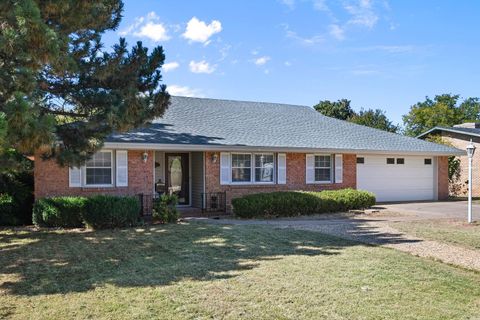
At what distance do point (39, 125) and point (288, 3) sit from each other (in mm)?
10282

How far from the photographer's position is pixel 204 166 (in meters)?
16.9

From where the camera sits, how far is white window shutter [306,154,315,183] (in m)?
18.9

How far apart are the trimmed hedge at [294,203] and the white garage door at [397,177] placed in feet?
12.5

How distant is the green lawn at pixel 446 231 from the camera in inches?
408

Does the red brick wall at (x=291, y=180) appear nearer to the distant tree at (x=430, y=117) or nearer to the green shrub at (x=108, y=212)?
the green shrub at (x=108, y=212)

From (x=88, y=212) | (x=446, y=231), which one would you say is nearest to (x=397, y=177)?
(x=446, y=231)

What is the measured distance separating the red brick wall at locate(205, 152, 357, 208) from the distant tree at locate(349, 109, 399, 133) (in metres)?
25.8

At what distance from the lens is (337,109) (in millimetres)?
50000

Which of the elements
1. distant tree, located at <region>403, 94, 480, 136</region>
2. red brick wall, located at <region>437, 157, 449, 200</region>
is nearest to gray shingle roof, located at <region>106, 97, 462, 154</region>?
red brick wall, located at <region>437, 157, 449, 200</region>

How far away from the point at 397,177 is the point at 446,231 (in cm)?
1029

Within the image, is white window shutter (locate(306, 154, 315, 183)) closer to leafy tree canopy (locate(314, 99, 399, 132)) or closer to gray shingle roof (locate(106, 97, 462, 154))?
gray shingle roof (locate(106, 97, 462, 154))

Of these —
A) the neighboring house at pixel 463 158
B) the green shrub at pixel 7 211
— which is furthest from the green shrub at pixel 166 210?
the neighboring house at pixel 463 158

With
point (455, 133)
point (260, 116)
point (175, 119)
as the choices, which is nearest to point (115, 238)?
point (175, 119)

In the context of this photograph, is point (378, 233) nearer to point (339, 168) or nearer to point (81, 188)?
point (339, 168)
